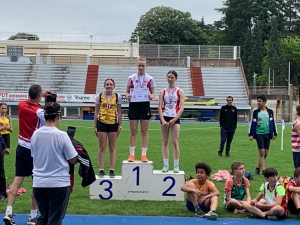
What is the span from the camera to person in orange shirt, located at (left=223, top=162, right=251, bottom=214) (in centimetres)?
822

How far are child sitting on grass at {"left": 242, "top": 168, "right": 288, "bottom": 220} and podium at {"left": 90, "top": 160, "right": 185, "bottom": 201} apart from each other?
4.83 feet

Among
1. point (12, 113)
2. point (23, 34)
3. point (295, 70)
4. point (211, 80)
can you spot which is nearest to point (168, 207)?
point (12, 113)

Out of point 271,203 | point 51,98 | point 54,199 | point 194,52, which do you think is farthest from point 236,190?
point 194,52

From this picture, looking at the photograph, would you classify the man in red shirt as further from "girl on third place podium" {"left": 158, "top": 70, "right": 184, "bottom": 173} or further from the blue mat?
"girl on third place podium" {"left": 158, "top": 70, "right": 184, "bottom": 173}

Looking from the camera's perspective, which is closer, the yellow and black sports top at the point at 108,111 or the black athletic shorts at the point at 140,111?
the yellow and black sports top at the point at 108,111

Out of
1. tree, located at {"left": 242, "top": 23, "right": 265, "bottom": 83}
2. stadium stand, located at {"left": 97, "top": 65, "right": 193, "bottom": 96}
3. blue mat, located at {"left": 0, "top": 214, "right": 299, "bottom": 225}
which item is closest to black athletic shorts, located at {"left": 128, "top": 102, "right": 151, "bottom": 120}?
blue mat, located at {"left": 0, "top": 214, "right": 299, "bottom": 225}

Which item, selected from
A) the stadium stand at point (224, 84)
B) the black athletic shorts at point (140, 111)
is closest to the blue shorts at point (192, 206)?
the black athletic shorts at point (140, 111)

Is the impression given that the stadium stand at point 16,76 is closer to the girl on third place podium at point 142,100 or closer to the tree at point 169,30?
the tree at point 169,30

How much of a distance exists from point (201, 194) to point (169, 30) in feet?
250

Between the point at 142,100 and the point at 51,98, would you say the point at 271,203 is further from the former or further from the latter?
the point at 51,98

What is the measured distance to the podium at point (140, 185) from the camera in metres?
9.09

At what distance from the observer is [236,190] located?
338 inches

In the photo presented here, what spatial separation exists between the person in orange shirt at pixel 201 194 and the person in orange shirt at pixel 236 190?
265 mm

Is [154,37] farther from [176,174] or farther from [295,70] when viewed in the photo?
[176,174]
